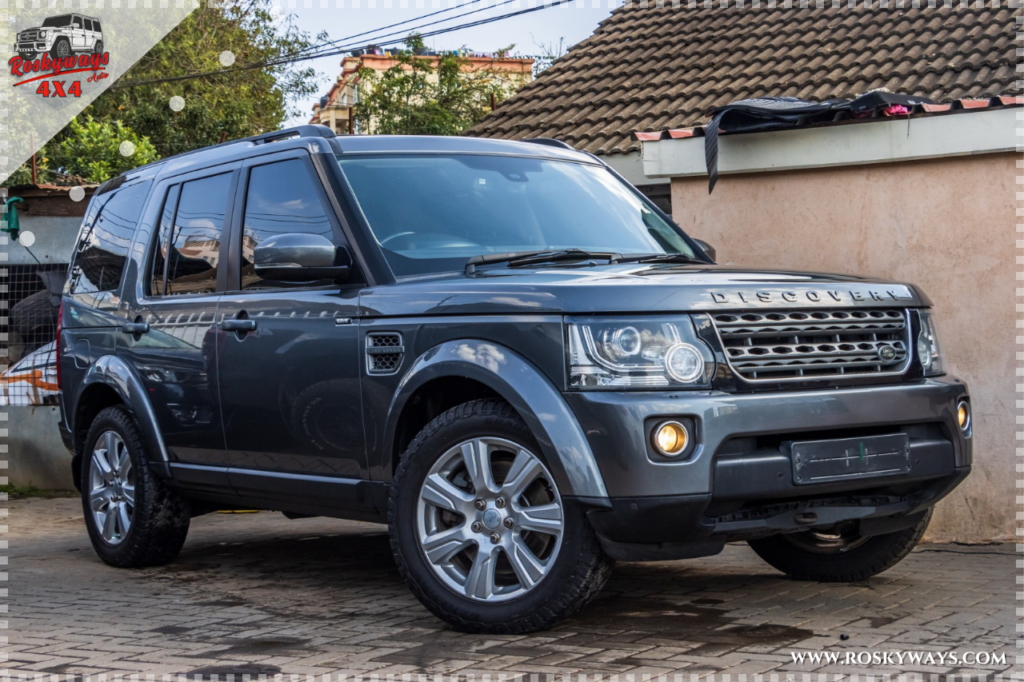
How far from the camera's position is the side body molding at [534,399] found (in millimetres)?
4250

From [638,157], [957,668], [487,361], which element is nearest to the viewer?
[957,668]

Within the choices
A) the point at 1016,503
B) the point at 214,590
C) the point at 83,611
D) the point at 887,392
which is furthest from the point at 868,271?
the point at 83,611

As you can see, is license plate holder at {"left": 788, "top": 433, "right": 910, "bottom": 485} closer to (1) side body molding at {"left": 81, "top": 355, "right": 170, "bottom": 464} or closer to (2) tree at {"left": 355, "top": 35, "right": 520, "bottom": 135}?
(1) side body molding at {"left": 81, "top": 355, "right": 170, "bottom": 464}

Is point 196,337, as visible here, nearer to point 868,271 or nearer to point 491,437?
point 491,437

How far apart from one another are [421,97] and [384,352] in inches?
1152

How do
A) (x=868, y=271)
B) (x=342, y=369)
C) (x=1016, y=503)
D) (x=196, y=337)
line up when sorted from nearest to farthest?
(x=342, y=369) → (x=196, y=337) → (x=1016, y=503) → (x=868, y=271)

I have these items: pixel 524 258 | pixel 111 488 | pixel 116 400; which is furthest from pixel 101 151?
pixel 524 258

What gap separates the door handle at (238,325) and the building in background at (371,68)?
23.9 meters

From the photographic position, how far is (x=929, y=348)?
5.02m

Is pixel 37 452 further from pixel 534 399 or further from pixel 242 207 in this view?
pixel 534 399

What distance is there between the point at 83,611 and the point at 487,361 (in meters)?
2.52

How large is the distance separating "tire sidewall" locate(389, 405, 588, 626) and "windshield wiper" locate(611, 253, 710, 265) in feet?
3.81

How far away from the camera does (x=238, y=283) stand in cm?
595

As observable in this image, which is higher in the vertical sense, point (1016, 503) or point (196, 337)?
point (196, 337)
